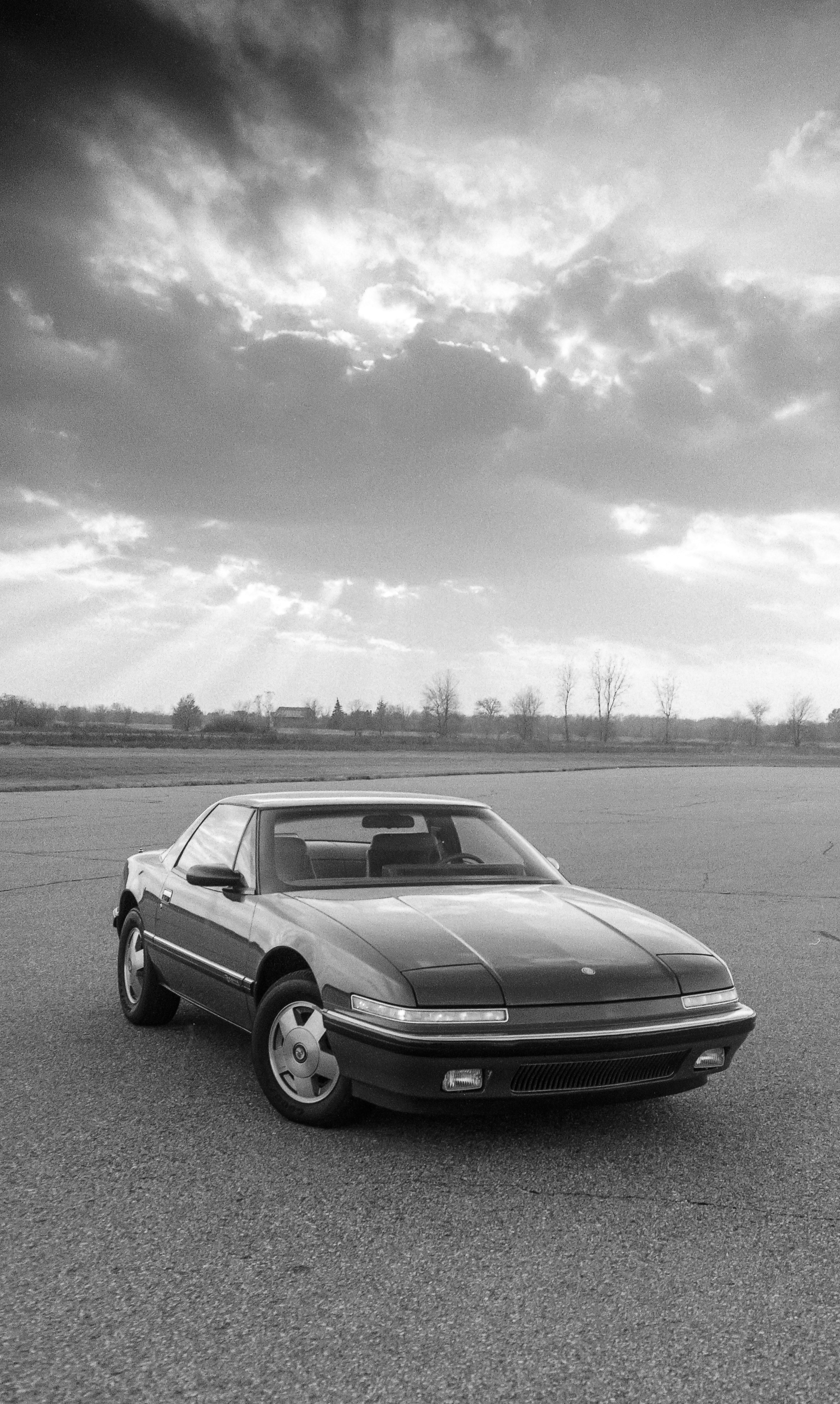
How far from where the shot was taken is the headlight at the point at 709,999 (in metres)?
4.28

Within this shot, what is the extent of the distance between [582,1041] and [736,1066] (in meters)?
1.85

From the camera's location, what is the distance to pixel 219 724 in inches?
4990

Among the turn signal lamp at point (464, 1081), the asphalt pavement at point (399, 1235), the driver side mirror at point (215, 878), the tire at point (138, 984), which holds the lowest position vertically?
the asphalt pavement at point (399, 1235)

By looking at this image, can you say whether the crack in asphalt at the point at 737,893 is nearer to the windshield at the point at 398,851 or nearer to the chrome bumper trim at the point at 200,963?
the windshield at the point at 398,851

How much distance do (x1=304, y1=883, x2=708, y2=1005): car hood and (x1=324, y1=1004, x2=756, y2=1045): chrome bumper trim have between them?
111 millimetres

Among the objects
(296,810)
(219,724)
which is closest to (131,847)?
(296,810)

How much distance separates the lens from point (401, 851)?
548cm

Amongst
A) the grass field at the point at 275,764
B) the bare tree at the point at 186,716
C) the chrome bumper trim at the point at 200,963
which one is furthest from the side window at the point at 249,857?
the bare tree at the point at 186,716

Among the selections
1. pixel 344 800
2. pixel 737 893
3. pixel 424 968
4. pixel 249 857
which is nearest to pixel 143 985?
pixel 249 857

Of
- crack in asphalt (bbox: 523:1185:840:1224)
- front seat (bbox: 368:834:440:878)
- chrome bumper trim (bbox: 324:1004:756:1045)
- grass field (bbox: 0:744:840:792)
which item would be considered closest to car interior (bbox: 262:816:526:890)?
front seat (bbox: 368:834:440:878)

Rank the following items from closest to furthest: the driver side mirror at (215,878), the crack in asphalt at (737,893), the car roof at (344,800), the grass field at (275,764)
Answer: the driver side mirror at (215,878) → the car roof at (344,800) → the crack in asphalt at (737,893) → the grass field at (275,764)

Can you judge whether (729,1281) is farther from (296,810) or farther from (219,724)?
(219,724)

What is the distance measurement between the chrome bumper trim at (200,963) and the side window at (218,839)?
370 millimetres

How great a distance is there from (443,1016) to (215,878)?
155cm
